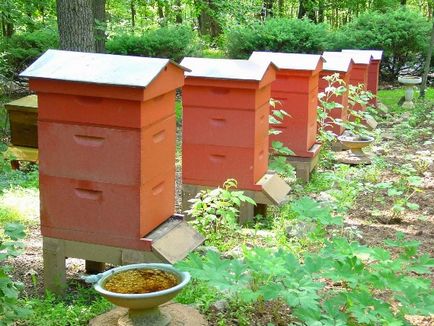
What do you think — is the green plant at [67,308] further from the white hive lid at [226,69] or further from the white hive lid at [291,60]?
the white hive lid at [291,60]

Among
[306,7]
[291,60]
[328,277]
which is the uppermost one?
[306,7]

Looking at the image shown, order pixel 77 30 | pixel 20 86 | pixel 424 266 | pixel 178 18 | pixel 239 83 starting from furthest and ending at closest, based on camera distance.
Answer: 1. pixel 178 18
2. pixel 20 86
3. pixel 77 30
4. pixel 239 83
5. pixel 424 266

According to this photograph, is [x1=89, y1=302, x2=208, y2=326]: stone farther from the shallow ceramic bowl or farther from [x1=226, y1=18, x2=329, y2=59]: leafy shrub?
[x1=226, y1=18, x2=329, y2=59]: leafy shrub

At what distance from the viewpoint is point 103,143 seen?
383 centimetres

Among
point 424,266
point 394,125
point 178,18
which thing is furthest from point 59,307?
point 178,18

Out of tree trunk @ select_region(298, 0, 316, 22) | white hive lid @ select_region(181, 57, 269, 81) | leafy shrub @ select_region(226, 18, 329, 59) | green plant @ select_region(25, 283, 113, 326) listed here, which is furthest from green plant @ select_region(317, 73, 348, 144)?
tree trunk @ select_region(298, 0, 316, 22)

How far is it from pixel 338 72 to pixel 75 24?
3.39 metres

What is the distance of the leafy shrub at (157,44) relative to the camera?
13.9 metres

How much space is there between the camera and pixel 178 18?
1021 inches

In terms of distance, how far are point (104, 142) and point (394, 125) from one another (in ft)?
26.6

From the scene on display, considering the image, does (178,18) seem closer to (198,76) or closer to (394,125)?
(394,125)

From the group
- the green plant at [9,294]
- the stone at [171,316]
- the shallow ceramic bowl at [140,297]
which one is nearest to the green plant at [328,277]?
the shallow ceramic bowl at [140,297]

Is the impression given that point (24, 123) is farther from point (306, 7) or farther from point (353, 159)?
Result: point (306, 7)

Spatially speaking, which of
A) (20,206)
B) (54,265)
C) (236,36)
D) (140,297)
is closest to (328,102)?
(20,206)
